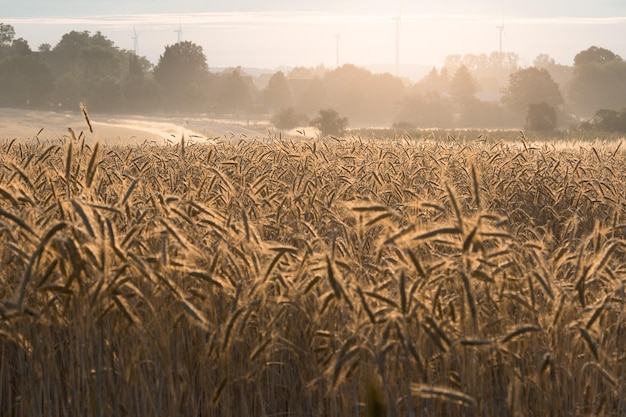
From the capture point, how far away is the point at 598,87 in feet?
365

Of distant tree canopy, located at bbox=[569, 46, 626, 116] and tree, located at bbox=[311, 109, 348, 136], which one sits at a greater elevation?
distant tree canopy, located at bbox=[569, 46, 626, 116]

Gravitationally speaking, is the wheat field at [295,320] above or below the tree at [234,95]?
below

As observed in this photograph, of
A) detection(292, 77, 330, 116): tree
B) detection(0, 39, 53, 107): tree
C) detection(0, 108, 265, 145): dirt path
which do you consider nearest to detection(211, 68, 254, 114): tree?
detection(292, 77, 330, 116): tree

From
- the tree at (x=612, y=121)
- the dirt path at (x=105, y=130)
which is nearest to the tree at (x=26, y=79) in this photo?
the dirt path at (x=105, y=130)

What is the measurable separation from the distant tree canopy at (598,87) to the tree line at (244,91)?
0.13m

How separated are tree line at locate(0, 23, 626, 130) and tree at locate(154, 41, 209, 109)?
0.40 ft

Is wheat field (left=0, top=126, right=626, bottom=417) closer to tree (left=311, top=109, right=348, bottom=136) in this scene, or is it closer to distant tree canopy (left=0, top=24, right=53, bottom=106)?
tree (left=311, top=109, right=348, bottom=136)

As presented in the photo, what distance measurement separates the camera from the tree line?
86250mm

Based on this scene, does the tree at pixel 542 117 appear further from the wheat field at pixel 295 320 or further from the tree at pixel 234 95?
the wheat field at pixel 295 320

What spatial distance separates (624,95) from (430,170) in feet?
357

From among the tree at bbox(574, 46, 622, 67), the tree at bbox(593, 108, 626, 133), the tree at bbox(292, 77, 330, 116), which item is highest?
the tree at bbox(574, 46, 622, 67)

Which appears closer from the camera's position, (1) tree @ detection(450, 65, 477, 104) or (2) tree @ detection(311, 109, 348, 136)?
(2) tree @ detection(311, 109, 348, 136)

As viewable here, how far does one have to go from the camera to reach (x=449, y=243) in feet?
11.1

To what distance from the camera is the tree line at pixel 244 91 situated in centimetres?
8625
